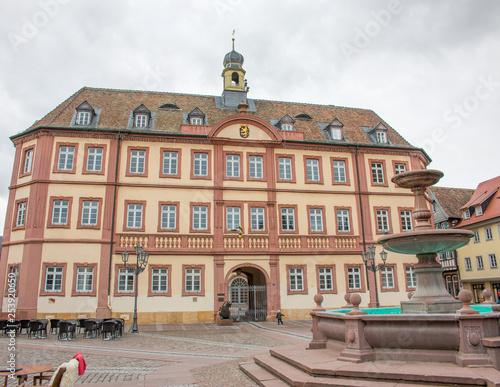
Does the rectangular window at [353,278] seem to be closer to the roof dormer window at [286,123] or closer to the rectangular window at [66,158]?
the roof dormer window at [286,123]

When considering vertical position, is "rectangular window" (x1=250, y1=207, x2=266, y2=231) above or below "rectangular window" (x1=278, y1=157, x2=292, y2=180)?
below

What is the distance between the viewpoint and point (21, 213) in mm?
24562

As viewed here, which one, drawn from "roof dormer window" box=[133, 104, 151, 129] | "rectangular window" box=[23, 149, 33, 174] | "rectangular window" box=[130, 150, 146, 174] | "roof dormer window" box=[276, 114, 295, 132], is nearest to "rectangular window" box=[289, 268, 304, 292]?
A: "roof dormer window" box=[276, 114, 295, 132]

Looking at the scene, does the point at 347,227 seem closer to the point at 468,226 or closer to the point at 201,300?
the point at 201,300

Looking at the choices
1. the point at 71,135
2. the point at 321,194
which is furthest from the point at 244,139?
the point at 71,135

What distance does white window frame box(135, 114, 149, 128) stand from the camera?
2714cm

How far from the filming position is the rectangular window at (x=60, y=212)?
24.0 metres

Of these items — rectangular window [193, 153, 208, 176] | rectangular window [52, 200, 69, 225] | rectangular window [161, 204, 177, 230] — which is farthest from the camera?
rectangular window [193, 153, 208, 176]

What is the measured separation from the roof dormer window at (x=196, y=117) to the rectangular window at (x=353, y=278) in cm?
1397

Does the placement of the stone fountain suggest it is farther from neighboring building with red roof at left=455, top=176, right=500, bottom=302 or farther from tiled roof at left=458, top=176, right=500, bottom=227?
tiled roof at left=458, top=176, right=500, bottom=227

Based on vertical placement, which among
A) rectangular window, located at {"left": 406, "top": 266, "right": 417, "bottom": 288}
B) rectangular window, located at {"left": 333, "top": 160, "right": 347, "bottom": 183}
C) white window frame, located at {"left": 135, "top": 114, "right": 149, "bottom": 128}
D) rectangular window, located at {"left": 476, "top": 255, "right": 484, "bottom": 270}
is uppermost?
white window frame, located at {"left": 135, "top": 114, "right": 149, "bottom": 128}

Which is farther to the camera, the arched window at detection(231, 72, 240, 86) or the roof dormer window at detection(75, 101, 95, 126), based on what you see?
the arched window at detection(231, 72, 240, 86)

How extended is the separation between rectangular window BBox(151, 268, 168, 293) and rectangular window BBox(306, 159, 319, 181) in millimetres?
11257

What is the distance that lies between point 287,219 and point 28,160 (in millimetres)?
16644
